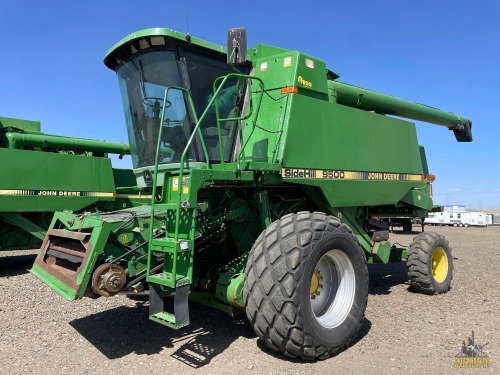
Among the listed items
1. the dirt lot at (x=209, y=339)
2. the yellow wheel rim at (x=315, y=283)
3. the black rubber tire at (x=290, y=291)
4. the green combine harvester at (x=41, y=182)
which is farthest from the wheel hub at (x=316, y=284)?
the green combine harvester at (x=41, y=182)

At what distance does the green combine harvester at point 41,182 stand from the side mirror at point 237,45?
4.97m

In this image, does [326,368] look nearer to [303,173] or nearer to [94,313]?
[303,173]

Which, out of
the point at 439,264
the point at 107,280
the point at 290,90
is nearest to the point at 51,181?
the point at 107,280

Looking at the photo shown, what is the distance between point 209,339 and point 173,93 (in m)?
2.62

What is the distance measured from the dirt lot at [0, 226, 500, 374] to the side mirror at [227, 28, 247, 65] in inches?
109

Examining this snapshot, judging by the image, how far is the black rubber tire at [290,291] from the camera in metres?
3.55

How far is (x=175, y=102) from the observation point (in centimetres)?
445

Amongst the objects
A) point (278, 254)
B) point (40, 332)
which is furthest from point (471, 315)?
point (40, 332)

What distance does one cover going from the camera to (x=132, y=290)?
3.93 metres

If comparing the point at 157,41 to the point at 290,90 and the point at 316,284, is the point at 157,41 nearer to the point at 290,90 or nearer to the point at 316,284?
the point at 290,90

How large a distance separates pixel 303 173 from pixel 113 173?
24.5ft

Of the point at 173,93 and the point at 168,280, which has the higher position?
the point at 173,93

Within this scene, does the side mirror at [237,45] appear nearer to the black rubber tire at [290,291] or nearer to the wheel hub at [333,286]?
the black rubber tire at [290,291]

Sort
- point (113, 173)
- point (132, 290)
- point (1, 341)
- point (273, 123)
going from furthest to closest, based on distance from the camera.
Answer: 1. point (113, 173)
2. point (273, 123)
3. point (1, 341)
4. point (132, 290)
